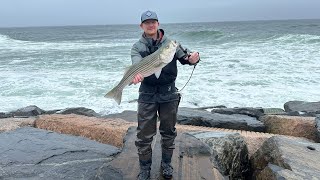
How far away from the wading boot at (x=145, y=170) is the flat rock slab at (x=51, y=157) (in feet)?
0.81

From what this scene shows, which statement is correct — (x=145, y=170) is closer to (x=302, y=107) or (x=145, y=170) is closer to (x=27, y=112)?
(x=27, y=112)

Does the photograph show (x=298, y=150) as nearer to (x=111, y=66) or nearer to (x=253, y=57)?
(x=111, y=66)

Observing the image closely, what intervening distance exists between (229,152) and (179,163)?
3.65ft

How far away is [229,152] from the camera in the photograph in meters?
5.15

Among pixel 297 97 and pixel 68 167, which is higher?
pixel 68 167

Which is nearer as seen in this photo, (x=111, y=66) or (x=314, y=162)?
(x=314, y=162)

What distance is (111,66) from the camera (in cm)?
1895

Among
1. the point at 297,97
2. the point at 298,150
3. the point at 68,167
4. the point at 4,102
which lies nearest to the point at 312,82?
the point at 297,97

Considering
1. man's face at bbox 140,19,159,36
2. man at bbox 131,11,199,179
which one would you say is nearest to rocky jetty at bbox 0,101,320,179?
man at bbox 131,11,199,179

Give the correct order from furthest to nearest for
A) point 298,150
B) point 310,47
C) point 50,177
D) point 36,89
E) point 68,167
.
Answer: point 310,47 → point 36,89 → point 298,150 → point 68,167 → point 50,177

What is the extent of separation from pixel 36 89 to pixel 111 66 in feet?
20.0

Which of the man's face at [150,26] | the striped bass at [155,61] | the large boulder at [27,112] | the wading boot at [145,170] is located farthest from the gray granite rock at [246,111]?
the striped bass at [155,61]

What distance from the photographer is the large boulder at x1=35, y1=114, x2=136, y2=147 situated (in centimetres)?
579

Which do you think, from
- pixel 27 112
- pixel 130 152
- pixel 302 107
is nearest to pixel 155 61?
pixel 130 152
